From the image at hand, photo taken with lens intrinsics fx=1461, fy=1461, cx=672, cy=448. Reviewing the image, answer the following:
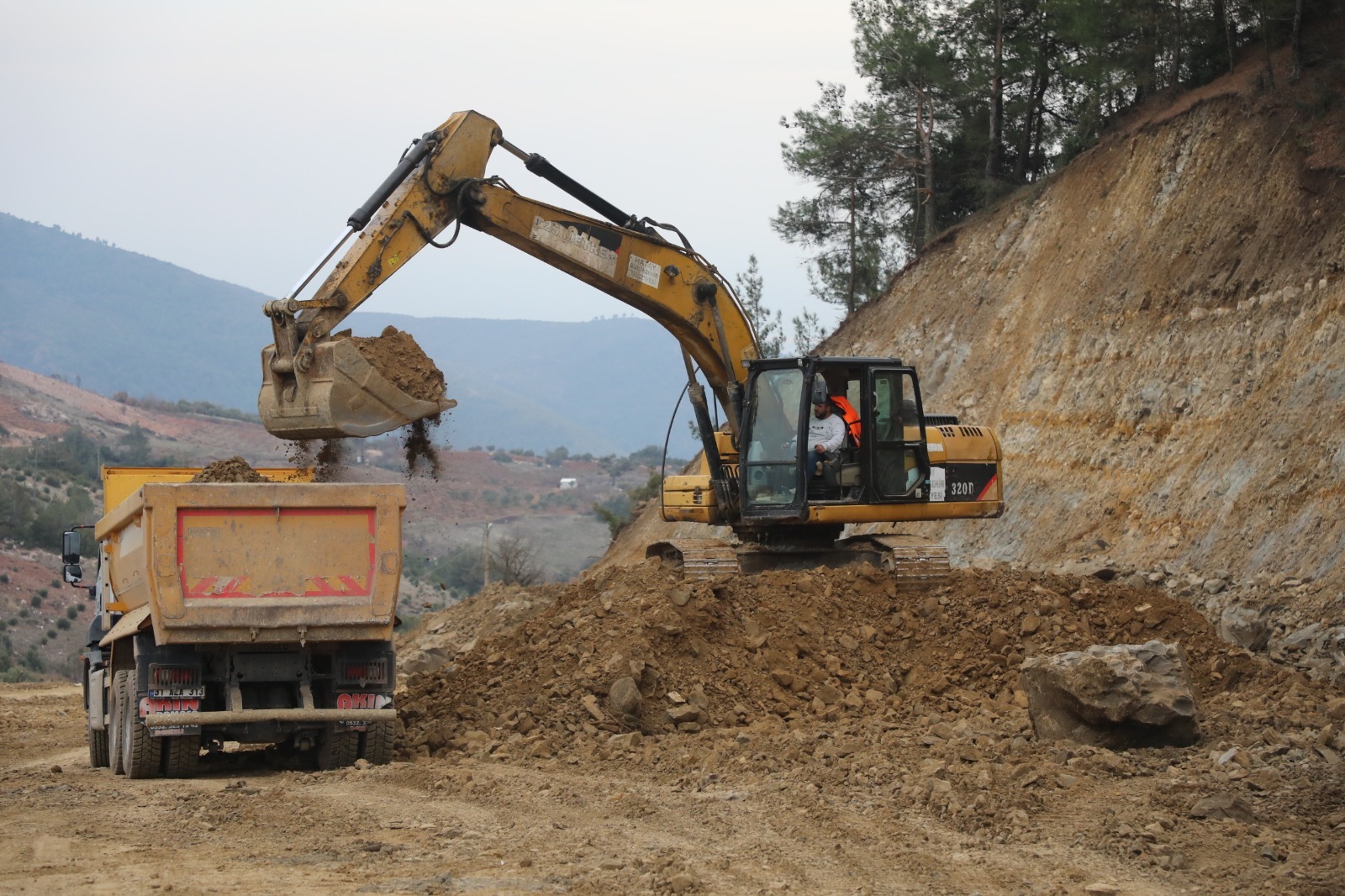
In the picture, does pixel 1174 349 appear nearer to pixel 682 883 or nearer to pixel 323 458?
pixel 323 458

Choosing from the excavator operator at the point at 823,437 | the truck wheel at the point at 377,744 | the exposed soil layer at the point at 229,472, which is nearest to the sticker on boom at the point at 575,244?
the excavator operator at the point at 823,437

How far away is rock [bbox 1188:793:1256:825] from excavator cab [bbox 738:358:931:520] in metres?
5.82

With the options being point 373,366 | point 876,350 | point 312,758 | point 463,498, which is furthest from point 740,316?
point 463,498

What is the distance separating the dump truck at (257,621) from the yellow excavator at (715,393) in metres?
0.98

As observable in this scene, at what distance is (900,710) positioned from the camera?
10930 mm

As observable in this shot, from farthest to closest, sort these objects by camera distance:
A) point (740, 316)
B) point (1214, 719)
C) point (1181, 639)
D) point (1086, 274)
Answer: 1. point (1086, 274)
2. point (740, 316)
3. point (1181, 639)
4. point (1214, 719)

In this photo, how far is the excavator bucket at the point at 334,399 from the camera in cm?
1045

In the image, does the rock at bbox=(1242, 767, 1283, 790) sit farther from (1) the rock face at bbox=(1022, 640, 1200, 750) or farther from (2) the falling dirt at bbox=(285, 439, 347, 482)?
(2) the falling dirt at bbox=(285, 439, 347, 482)

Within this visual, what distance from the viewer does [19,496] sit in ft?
152

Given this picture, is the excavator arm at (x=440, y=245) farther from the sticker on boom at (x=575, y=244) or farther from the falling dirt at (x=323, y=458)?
the falling dirt at (x=323, y=458)

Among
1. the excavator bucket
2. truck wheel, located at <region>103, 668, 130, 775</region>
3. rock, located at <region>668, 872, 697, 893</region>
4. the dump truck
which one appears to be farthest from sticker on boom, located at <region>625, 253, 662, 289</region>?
rock, located at <region>668, 872, 697, 893</region>

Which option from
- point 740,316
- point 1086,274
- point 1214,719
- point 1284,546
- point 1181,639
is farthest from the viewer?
point 1086,274

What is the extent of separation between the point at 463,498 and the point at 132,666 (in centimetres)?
7517

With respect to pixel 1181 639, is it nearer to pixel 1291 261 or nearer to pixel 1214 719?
pixel 1214 719
